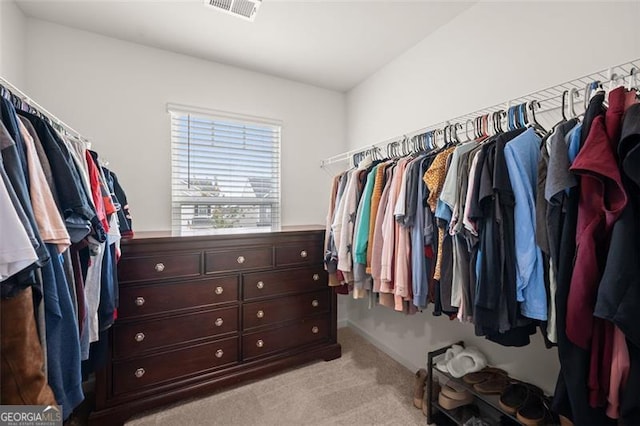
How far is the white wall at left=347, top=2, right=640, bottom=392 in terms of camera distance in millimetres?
1230

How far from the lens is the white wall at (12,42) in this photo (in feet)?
5.10

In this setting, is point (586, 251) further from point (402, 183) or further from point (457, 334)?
point (457, 334)

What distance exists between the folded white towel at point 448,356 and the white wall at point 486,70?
12 centimetres

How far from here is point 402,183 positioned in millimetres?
1473

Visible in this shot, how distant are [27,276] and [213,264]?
104 cm

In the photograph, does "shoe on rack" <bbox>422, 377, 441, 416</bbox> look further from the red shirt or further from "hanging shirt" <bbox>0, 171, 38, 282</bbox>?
"hanging shirt" <bbox>0, 171, 38, 282</bbox>

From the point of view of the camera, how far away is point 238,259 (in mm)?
1889

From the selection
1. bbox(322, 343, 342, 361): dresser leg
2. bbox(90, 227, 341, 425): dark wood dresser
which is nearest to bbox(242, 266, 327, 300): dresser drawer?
bbox(90, 227, 341, 425): dark wood dresser

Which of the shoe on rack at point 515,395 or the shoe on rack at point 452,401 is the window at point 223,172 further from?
the shoe on rack at point 515,395

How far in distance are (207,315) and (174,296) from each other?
9.5 inches

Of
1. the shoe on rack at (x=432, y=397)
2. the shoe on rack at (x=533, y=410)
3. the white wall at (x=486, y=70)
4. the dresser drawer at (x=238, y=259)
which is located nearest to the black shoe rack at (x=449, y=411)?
the shoe on rack at (x=432, y=397)

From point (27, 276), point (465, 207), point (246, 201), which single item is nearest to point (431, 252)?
point (465, 207)

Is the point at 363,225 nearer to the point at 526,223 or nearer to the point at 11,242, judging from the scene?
the point at 526,223

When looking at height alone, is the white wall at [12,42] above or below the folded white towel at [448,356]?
above
